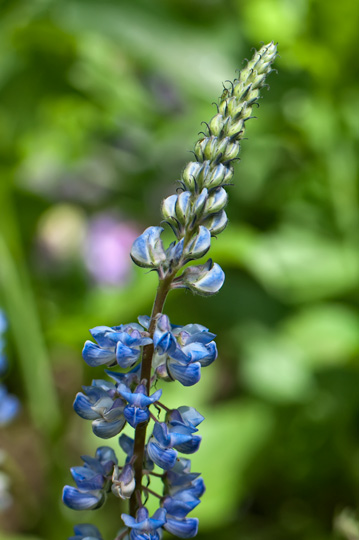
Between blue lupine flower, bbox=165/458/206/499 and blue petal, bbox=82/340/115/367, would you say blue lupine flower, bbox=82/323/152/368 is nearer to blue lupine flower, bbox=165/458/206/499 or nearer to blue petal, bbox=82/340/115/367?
blue petal, bbox=82/340/115/367

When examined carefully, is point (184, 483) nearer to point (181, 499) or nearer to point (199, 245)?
point (181, 499)

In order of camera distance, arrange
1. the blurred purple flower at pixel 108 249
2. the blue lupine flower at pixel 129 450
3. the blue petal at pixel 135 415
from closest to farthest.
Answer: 1. the blue petal at pixel 135 415
2. the blue lupine flower at pixel 129 450
3. the blurred purple flower at pixel 108 249

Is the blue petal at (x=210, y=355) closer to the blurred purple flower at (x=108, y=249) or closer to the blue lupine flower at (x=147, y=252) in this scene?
the blue lupine flower at (x=147, y=252)

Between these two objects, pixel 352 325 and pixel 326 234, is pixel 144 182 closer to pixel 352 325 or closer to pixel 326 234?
pixel 326 234

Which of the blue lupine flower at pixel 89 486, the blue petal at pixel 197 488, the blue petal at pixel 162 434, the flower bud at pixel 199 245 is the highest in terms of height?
the flower bud at pixel 199 245

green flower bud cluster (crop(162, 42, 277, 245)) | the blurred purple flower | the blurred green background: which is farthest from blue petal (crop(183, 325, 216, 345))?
the blurred purple flower

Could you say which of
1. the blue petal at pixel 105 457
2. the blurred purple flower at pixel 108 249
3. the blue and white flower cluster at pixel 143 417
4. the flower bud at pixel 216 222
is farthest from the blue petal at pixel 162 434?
the blurred purple flower at pixel 108 249
